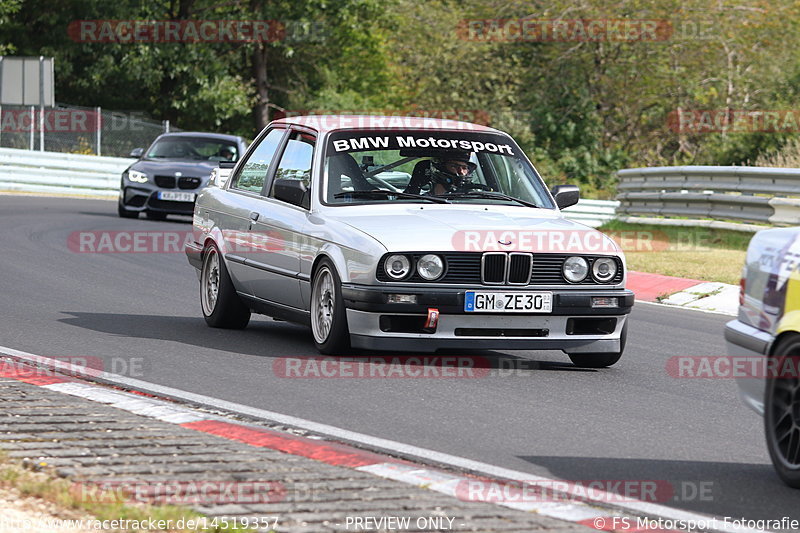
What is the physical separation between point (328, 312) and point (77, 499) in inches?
174

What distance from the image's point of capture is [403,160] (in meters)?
10.2

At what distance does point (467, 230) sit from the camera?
30.1ft

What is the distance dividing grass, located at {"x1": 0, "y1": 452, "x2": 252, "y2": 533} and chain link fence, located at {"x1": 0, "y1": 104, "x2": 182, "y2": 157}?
3118 cm

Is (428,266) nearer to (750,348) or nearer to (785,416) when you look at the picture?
(750,348)

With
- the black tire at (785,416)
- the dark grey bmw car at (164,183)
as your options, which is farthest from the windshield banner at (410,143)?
the dark grey bmw car at (164,183)

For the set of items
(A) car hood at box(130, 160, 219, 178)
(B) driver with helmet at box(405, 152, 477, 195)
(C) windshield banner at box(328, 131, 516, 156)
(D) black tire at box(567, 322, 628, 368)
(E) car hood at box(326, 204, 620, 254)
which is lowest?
(D) black tire at box(567, 322, 628, 368)

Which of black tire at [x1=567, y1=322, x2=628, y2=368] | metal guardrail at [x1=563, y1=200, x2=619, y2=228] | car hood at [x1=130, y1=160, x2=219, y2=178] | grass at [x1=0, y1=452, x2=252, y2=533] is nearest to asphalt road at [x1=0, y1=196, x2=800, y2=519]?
black tire at [x1=567, y1=322, x2=628, y2=368]

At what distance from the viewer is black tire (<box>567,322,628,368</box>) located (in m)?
9.52

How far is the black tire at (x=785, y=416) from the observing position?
595 centimetres

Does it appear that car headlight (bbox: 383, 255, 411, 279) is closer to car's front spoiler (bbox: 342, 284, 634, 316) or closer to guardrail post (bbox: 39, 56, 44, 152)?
car's front spoiler (bbox: 342, 284, 634, 316)

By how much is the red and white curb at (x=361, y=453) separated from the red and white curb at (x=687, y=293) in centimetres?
782

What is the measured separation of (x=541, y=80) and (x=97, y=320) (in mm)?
28774

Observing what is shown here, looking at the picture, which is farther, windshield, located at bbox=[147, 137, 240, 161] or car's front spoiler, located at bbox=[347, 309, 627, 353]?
windshield, located at bbox=[147, 137, 240, 161]

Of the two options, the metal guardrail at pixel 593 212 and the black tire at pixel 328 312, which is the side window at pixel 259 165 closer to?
the black tire at pixel 328 312
